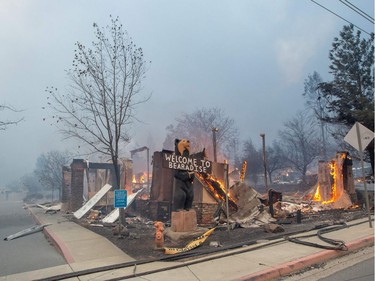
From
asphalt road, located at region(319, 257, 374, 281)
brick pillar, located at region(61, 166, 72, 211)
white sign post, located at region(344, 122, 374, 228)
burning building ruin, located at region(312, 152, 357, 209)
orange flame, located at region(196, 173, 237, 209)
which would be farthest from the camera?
brick pillar, located at region(61, 166, 72, 211)

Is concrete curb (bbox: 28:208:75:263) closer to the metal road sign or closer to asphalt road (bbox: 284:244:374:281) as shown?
asphalt road (bbox: 284:244:374:281)

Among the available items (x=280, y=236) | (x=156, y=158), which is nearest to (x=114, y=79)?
(x=156, y=158)

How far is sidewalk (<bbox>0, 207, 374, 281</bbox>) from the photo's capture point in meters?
5.60

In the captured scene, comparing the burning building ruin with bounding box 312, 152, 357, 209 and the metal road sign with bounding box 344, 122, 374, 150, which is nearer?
the metal road sign with bounding box 344, 122, 374, 150

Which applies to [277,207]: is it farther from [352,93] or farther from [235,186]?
[352,93]

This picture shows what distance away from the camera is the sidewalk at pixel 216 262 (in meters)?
5.60

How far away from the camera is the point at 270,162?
168 feet

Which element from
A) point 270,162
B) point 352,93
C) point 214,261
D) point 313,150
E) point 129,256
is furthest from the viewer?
point 270,162

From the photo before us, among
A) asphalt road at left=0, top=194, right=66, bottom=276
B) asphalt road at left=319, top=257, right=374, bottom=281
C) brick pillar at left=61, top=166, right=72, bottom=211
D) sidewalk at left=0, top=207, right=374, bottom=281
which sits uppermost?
brick pillar at left=61, top=166, right=72, bottom=211

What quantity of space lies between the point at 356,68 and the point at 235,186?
39.7ft

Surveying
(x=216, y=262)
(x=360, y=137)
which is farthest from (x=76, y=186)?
(x=360, y=137)

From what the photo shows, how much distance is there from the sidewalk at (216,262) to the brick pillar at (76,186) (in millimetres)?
10833

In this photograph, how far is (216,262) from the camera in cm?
636

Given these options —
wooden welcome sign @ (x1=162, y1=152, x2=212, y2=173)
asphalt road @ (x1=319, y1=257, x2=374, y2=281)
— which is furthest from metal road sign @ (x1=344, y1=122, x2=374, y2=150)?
asphalt road @ (x1=319, y1=257, x2=374, y2=281)
